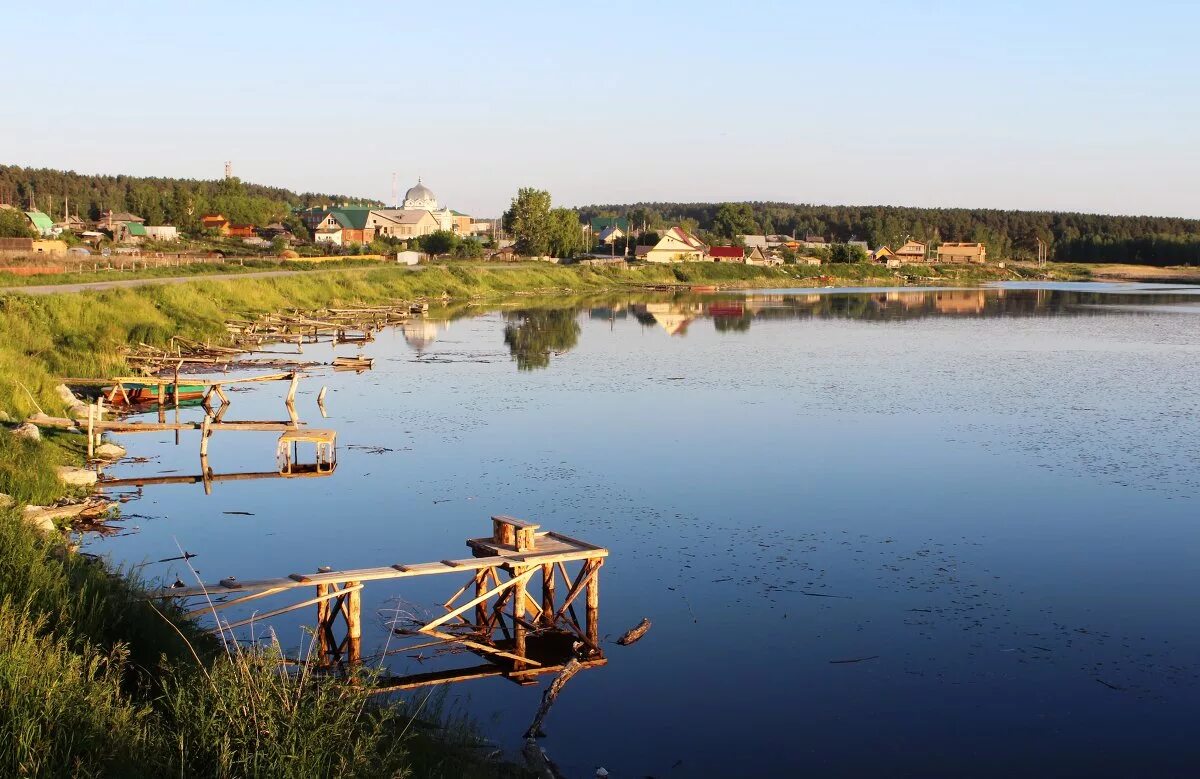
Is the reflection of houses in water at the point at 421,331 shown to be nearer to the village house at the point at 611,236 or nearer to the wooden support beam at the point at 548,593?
the wooden support beam at the point at 548,593

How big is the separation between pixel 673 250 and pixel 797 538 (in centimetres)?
10785

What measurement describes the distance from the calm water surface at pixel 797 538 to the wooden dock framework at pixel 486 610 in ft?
1.50

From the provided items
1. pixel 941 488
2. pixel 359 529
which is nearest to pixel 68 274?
pixel 359 529

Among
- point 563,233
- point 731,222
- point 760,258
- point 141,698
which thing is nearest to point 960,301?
point 563,233

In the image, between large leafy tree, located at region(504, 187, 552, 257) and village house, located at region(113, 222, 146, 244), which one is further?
large leafy tree, located at region(504, 187, 552, 257)

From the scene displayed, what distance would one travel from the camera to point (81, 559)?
12.7m

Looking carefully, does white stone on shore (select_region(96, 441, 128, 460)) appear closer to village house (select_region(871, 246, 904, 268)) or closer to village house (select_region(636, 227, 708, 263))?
village house (select_region(636, 227, 708, 263))

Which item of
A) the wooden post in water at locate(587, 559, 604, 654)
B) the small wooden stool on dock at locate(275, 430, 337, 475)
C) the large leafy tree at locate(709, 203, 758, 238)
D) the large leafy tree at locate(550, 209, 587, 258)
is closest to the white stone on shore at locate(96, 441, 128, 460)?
the small wooden stool on dock at locate(275, 430, 337, 475)

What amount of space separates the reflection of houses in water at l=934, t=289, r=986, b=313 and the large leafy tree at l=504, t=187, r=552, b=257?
1441 inches

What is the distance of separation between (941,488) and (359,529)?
10354 mm

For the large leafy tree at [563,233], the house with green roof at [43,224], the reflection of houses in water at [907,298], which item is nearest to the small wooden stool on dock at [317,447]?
the reflection of houses in water at [907,298]

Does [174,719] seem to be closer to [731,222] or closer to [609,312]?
[609,312]

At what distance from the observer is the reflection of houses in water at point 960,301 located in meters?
78.9

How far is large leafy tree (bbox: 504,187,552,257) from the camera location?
11212 centimetres
